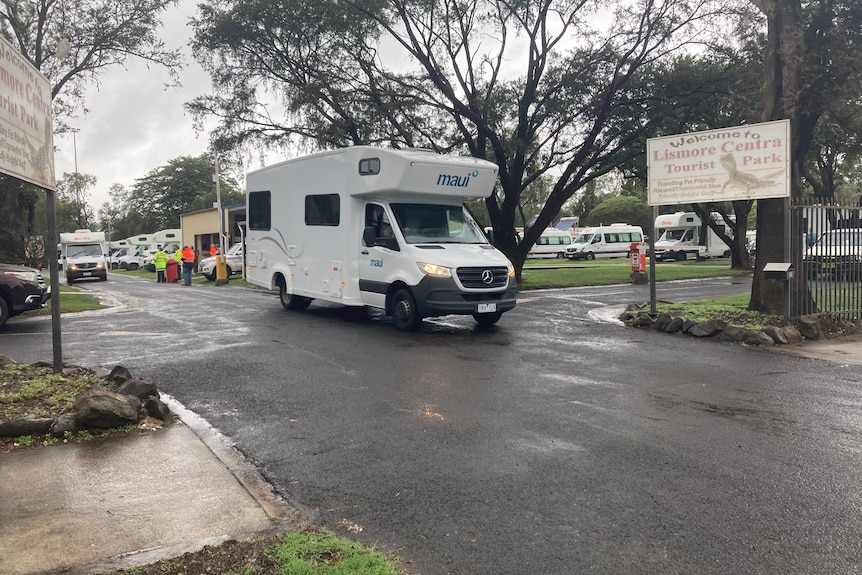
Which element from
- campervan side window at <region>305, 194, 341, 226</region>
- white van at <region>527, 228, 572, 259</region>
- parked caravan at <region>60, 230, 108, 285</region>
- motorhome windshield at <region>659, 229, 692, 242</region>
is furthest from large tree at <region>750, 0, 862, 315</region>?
white van at <region>527, 228, 572, 259</region>

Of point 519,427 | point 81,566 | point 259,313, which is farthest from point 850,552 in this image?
point 259,313

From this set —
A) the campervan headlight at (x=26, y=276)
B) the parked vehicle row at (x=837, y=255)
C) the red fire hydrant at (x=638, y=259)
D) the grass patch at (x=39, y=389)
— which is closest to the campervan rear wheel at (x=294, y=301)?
the campervan headlight at (x=26, y=276)

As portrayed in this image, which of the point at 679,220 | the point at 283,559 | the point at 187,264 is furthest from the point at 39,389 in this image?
the point at 679,220

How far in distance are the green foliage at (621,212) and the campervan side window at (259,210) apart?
192 feet

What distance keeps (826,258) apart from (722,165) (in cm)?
229

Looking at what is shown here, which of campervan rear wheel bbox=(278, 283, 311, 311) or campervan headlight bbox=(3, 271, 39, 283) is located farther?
campervan rear wheel bbox=(278, 283, 311, 311)

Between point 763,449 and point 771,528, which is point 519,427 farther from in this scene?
point 771,528

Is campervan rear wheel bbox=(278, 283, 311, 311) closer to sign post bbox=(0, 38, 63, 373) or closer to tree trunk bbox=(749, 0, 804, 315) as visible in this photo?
sign post bbox=(0, 38, 63, 373)

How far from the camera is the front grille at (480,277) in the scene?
11.4 meters

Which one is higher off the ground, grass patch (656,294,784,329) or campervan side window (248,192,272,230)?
campervan side window (248,192,272,230)

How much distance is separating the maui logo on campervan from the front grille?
1.90 m

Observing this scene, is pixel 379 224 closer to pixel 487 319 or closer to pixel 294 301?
pixel 487 319

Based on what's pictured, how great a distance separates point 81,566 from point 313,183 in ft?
35.2

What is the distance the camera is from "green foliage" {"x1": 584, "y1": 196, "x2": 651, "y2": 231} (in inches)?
2773
